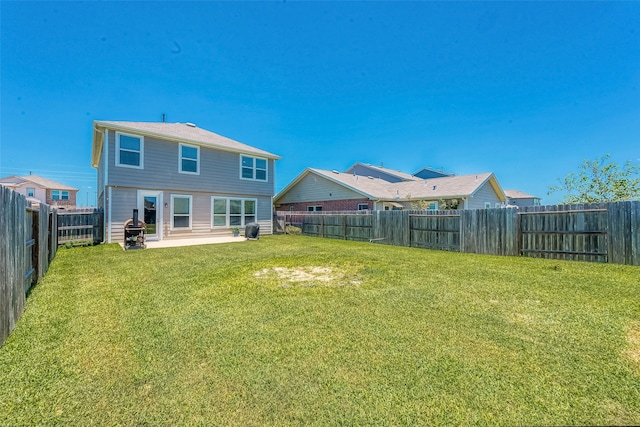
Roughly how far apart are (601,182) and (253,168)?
17.0 m

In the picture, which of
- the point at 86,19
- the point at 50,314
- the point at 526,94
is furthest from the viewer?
the point at 526,94

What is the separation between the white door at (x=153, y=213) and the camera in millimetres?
12014

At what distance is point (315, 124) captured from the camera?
24547 millimetres

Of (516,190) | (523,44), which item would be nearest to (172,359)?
(523,44)

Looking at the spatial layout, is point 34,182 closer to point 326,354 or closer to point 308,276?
point 308,276

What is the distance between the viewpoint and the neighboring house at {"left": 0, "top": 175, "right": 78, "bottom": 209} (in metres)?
31.4

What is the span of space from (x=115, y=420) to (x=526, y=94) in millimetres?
20112

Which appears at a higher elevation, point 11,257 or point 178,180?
point 178,180

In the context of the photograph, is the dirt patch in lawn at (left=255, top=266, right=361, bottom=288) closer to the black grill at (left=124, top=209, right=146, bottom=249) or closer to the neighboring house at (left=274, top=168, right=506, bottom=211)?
the black grill at (left=124, top=209, right=146, bottom=249)

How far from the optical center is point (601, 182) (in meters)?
11.8

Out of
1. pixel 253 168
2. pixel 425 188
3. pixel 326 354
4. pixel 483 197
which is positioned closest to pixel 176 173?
pixel 253 168

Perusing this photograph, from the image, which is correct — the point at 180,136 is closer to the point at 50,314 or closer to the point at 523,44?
the point at 50,314

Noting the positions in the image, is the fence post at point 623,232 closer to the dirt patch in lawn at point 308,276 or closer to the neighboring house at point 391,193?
the dirt patch in lawn at point 308,276

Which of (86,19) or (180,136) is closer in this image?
(86,19)
